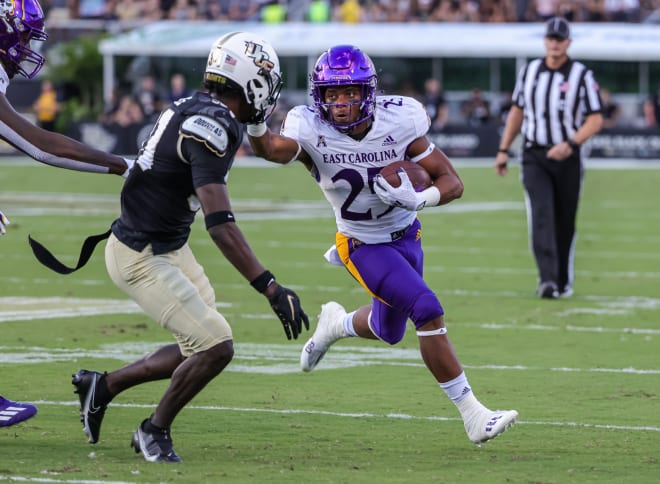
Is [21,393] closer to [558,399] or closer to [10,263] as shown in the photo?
[558,399]

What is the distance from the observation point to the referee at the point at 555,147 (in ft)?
33.6

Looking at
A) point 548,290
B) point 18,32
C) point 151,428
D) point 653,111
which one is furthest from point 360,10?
point 151,428

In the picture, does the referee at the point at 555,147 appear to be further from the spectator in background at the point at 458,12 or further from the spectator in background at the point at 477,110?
the spectator in background at the point at 458,12

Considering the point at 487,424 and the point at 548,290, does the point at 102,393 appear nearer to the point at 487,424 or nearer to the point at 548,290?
the point at 487,424

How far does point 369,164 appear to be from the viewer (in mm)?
6172

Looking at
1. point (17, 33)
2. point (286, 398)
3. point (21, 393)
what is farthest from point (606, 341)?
point (17, 33)

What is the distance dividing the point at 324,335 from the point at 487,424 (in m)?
1.63

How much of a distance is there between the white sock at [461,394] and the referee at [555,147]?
4.61m

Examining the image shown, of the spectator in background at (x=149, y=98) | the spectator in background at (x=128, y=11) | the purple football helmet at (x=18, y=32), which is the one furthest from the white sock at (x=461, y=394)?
the spectator in background at (x=128, y=11)

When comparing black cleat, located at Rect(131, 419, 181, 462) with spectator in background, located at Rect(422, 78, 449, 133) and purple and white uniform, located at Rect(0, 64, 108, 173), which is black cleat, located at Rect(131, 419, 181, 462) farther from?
spectator in background, located at Rect(422, 78, 449, 133)

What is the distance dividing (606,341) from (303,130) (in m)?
2.97

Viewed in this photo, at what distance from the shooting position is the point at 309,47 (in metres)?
30.2

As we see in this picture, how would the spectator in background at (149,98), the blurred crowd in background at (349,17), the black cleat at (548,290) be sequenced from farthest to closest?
the spectator in background at (149,98)
the blurred crowd in background at (349,17)
the black cleat at (548,290)

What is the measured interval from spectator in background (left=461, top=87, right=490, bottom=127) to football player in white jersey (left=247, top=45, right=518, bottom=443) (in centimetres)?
2172
